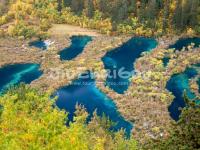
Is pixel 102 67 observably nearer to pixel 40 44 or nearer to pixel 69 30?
pixel 40 44

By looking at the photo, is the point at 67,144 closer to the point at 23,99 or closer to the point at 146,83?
the point at 23,99

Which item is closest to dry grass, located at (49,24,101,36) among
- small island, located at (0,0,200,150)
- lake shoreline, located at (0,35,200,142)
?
small island, located at (0,0,200,150)

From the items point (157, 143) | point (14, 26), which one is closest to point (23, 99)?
point (157, 143)

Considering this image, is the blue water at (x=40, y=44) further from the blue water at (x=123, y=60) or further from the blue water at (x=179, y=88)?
the blue water at (x=179, y=88)

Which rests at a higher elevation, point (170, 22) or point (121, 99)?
point (170, 22)

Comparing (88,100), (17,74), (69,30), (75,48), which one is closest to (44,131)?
(88,100)

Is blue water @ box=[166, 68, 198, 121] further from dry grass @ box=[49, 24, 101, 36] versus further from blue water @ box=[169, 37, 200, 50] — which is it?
dry grass @ box=[49, 24, 101, 36]
